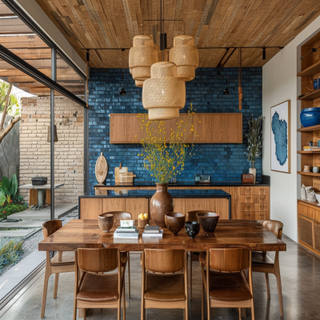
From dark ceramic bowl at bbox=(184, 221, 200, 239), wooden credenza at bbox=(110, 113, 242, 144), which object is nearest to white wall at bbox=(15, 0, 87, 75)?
wooden credenza at bbox=(110, 113, 242, 144)

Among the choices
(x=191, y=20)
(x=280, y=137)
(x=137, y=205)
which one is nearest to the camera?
(x=191, y=20)

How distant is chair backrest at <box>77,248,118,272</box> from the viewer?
2.42 meters

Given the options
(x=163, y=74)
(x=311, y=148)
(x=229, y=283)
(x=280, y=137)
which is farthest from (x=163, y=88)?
(x=280, y=137)

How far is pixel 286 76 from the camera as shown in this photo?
587cm

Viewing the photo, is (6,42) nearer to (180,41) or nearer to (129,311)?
(180,41)

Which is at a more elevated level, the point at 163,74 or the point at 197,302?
the point at 163,74

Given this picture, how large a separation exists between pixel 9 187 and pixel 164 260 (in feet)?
6.51

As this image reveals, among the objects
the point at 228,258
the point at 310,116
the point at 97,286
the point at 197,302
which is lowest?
the point at 197,302

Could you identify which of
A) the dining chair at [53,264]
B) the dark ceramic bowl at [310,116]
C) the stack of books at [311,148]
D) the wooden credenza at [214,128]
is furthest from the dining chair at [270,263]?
the wooden credenza at [214,128]

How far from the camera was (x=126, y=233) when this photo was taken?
2834mm

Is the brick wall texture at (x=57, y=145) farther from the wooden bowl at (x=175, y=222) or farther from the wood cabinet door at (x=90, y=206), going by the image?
the wooden bowl at (x=175, y=222)

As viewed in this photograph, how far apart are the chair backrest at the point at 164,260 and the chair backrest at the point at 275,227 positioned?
133 cm

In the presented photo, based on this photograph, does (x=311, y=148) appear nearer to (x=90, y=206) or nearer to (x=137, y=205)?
(x=137, y=205)

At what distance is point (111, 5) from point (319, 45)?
133 inches
